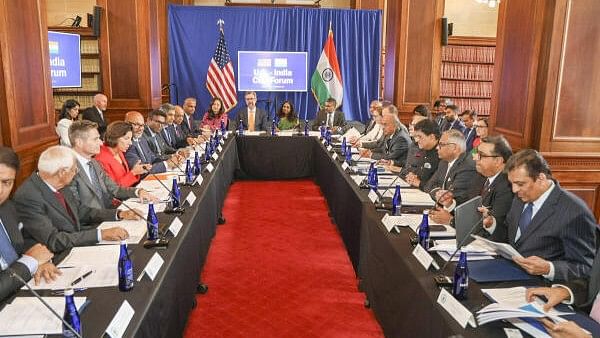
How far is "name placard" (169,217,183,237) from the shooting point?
2.51m

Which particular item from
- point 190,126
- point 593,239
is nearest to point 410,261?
point 593,239

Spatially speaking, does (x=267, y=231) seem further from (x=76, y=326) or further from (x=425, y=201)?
(x=76, y=326)

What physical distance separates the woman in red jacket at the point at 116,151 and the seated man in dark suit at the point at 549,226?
9.19 feet

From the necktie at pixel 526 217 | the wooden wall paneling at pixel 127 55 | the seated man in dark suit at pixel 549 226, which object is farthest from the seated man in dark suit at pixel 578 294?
the wooden wall paneling at pixel 127 55

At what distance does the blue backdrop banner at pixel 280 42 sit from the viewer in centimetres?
855

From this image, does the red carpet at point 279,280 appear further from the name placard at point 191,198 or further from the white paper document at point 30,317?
the white paper document at point 30,317

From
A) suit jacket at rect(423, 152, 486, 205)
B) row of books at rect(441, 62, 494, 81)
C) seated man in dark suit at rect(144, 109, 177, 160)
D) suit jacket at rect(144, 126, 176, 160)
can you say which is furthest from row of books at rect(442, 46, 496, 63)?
suit jacket at rect(423, 152, 486, 205)

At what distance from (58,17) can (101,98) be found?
437 centimetres

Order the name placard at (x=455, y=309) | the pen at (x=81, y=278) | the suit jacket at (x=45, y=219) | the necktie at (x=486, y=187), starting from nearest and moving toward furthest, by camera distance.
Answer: the name placard at (x=455, y=309) → the pen at (x=81, y=278) → the suit jacket at (x=45, y=219) → the necktie at (x=486, y=187)

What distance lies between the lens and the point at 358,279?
3547mm

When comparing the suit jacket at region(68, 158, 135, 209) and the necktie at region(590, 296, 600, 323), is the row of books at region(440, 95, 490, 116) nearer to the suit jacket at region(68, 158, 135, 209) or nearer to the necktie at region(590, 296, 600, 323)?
the suit jacket at region(68, 158, 135, 209)

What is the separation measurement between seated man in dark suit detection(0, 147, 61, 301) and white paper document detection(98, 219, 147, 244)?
14.2 inches

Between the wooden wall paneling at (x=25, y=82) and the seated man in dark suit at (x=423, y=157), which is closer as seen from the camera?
the wooden wall paneling at (x=25, y=82)

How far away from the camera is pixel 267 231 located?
4.71 m
